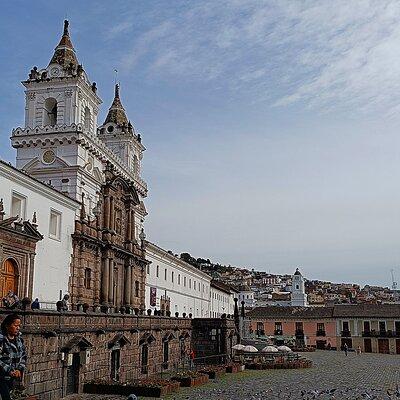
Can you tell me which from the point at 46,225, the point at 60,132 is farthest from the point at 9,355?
the point at 60,132

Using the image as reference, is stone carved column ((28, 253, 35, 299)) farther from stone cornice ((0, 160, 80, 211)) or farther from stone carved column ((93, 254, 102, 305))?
stone carved column ((93, 254, 102, 305))

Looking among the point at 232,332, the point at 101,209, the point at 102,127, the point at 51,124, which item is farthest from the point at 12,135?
the point at 232,332

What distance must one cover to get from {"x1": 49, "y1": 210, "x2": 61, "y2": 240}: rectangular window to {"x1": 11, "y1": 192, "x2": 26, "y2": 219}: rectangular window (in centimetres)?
304

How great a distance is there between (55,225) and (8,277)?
574cm

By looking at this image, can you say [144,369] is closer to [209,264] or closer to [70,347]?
[70,347]

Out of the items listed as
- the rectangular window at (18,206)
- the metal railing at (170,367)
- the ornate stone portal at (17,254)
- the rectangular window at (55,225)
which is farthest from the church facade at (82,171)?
the rectangular window at (18,206)

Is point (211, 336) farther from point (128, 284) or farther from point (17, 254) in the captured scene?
point (17, 254)

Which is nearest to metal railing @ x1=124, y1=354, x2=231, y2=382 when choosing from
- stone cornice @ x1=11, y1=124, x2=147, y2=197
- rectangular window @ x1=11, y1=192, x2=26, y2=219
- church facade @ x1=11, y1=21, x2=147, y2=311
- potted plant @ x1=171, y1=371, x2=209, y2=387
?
potted plant @ x1=171, y1=371, x2=209, y2=387

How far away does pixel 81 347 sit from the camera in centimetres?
2461

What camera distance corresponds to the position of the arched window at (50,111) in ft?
122

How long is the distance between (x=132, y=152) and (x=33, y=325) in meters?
29.7

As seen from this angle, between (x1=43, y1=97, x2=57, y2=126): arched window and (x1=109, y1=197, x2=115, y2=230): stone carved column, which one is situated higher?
(x1=43, y1=97, x2=57, y2=126): arched window

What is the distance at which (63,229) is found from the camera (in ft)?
104

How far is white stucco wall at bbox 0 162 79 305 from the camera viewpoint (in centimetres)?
2653
